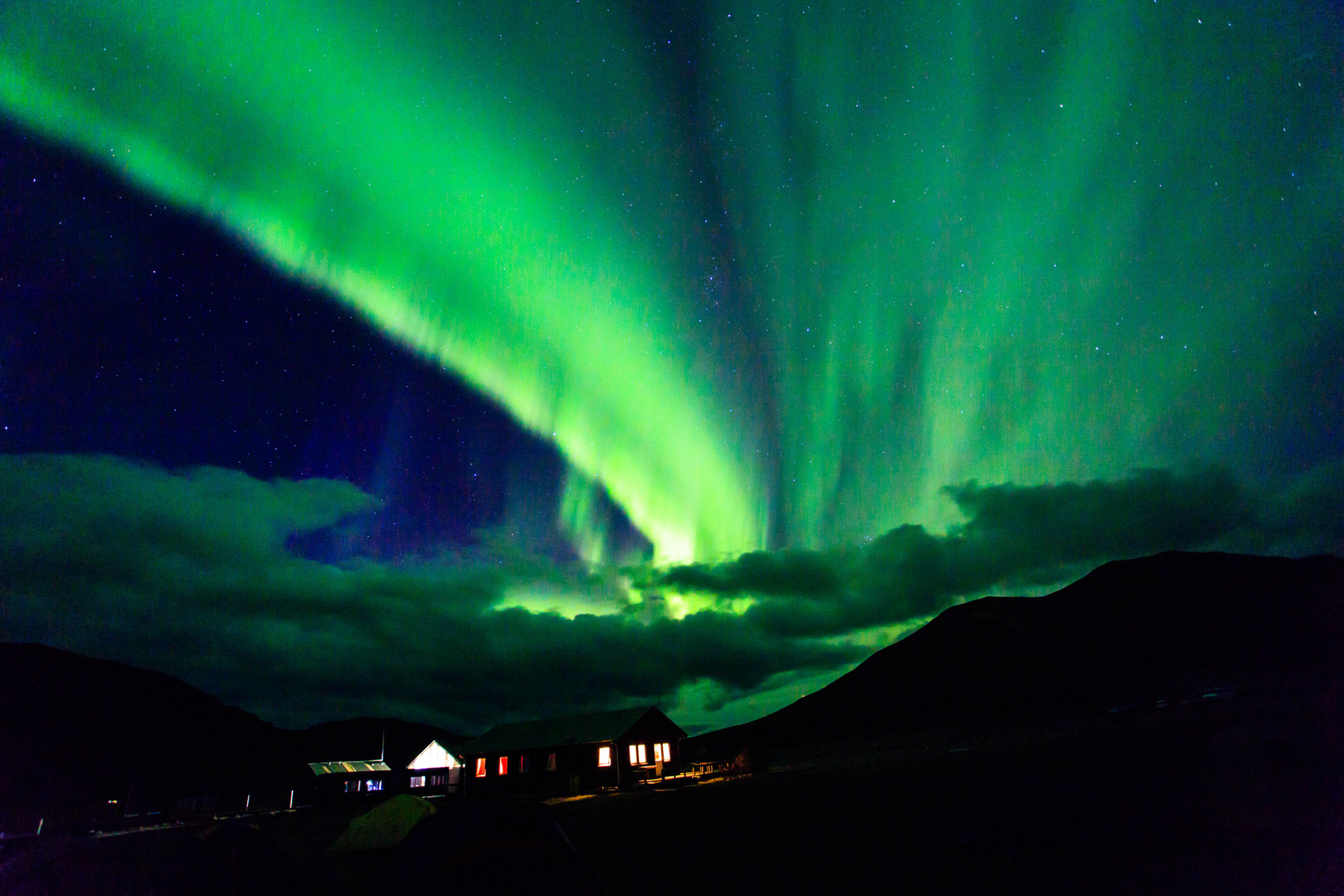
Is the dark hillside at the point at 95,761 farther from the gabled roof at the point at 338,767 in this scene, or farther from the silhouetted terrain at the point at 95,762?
the gabled roof at the point at 338,767

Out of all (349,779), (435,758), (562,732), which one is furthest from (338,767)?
(562,732)

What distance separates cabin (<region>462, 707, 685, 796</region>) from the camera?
50.7m

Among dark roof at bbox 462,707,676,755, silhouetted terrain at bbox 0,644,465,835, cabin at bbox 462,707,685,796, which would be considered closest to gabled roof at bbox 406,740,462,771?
dark roof at bbox 462,707,676,755

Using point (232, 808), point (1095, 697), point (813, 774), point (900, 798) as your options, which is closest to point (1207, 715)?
point (813, 774)

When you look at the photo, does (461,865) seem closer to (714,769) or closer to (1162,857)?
(1162,857)

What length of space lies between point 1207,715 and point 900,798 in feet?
136

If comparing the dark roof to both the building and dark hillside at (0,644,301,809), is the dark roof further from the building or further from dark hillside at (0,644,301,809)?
dark hillside at (0,644,301,809)

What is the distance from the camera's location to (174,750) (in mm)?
182625

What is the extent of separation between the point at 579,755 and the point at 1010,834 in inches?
1655

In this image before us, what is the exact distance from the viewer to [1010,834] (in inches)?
Answer: 555

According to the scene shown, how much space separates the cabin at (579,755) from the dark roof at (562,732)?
0.07m

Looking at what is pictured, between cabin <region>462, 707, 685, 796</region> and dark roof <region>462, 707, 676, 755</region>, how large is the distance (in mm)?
69

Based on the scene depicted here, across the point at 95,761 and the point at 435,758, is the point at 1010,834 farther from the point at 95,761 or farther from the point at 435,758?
the point at 95,761

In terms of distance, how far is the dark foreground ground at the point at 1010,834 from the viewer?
478 inches
